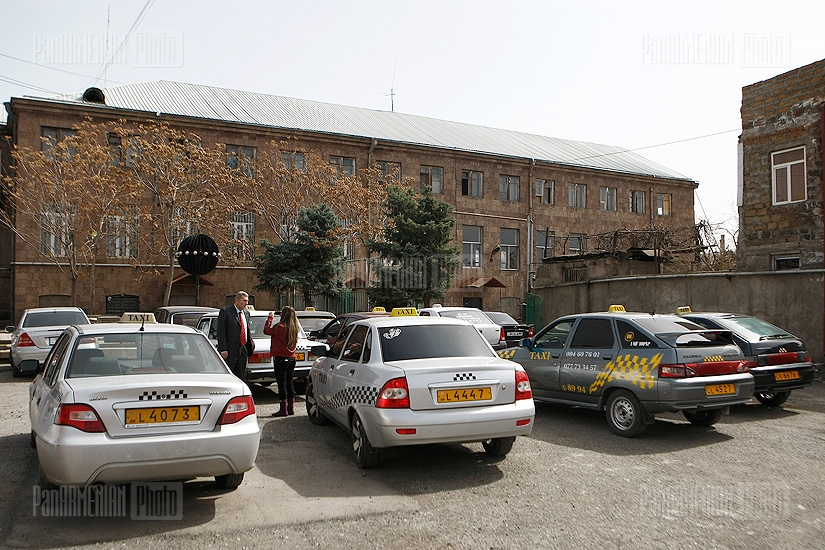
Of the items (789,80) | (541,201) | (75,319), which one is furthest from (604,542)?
(541,201)

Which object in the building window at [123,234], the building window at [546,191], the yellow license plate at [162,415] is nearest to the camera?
the yellow license plate at [162,415]

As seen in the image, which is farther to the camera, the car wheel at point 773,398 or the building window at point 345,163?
the building window at point 345,163

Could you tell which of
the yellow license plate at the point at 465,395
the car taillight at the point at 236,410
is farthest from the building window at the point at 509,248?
the car taillight at the point at 236,410

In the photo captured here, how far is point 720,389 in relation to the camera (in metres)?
7.80

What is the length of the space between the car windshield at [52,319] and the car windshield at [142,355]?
410 inches

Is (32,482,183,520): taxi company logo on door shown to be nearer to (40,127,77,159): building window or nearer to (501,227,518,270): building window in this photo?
(40,127,77,159): building window

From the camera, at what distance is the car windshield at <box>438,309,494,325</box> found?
615 inches

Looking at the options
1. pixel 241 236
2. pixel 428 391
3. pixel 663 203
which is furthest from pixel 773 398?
pixel 663 203

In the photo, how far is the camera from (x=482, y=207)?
36.1 metres

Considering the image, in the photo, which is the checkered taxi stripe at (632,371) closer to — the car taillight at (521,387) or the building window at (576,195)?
the car taillight at (521,387)

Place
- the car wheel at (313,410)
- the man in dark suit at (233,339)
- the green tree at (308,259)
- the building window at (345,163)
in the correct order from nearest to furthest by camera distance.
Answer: the car wheel at (313,410), the man in dark suit at (233,339), the green tree at (308,259), the building window at (345,163)

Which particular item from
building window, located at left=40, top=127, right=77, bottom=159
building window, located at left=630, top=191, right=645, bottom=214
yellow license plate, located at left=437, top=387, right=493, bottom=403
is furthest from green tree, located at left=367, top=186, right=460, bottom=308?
building window, located at left=630, top=191, right=645, bottom=214

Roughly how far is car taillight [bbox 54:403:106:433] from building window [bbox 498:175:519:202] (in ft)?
109

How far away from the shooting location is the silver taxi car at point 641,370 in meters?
7.68
